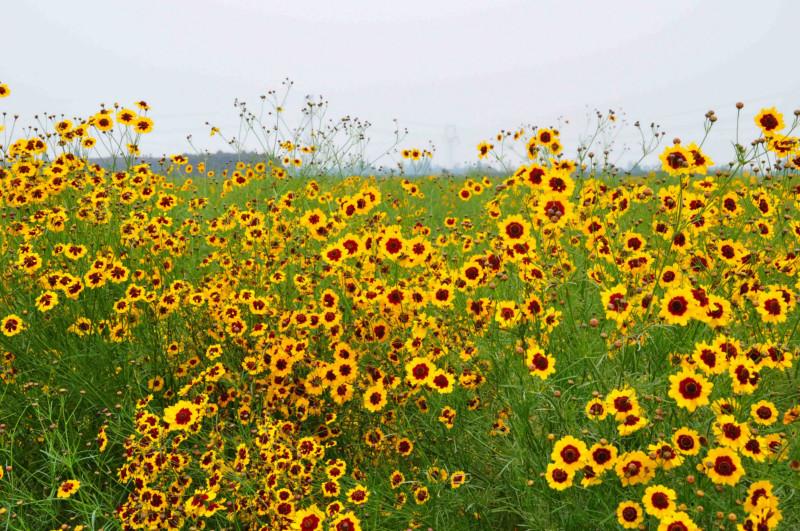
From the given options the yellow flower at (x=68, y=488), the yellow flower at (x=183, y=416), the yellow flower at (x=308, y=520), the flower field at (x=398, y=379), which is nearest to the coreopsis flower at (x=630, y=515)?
the flower field at (x=398, y=379)

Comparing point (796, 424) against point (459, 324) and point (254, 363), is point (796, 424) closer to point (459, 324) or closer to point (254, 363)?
point (459, 324)

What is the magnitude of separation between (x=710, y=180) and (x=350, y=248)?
2464 millimetres

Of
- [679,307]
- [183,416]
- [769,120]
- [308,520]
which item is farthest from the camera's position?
[769,120]

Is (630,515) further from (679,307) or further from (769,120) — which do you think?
(769,120)

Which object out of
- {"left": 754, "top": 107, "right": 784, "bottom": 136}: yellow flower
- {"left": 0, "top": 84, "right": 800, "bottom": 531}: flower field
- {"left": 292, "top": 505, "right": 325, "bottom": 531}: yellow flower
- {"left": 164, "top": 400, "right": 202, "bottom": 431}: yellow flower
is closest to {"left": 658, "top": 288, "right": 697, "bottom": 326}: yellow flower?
{"left": 0, "top": 84, "right": 800, "bottom": 531}: flower field

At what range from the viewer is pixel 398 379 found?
2402mm

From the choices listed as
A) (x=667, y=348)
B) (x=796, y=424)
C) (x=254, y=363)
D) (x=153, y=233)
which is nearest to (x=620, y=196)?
(x=667, y=348)

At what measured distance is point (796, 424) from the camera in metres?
2.18

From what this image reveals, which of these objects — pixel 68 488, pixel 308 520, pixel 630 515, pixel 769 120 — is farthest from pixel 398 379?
pixel 769 120

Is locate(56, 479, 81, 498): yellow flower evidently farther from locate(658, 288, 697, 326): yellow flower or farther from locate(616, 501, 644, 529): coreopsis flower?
locate(658, 288, 697, 326): yellow flower

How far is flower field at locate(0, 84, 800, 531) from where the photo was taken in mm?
1821

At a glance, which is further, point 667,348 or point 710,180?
point 710,180

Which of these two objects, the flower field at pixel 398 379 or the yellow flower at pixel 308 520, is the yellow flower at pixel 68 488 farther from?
the yellow flower at pixel 308 520

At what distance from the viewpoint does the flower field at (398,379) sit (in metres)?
1.82
